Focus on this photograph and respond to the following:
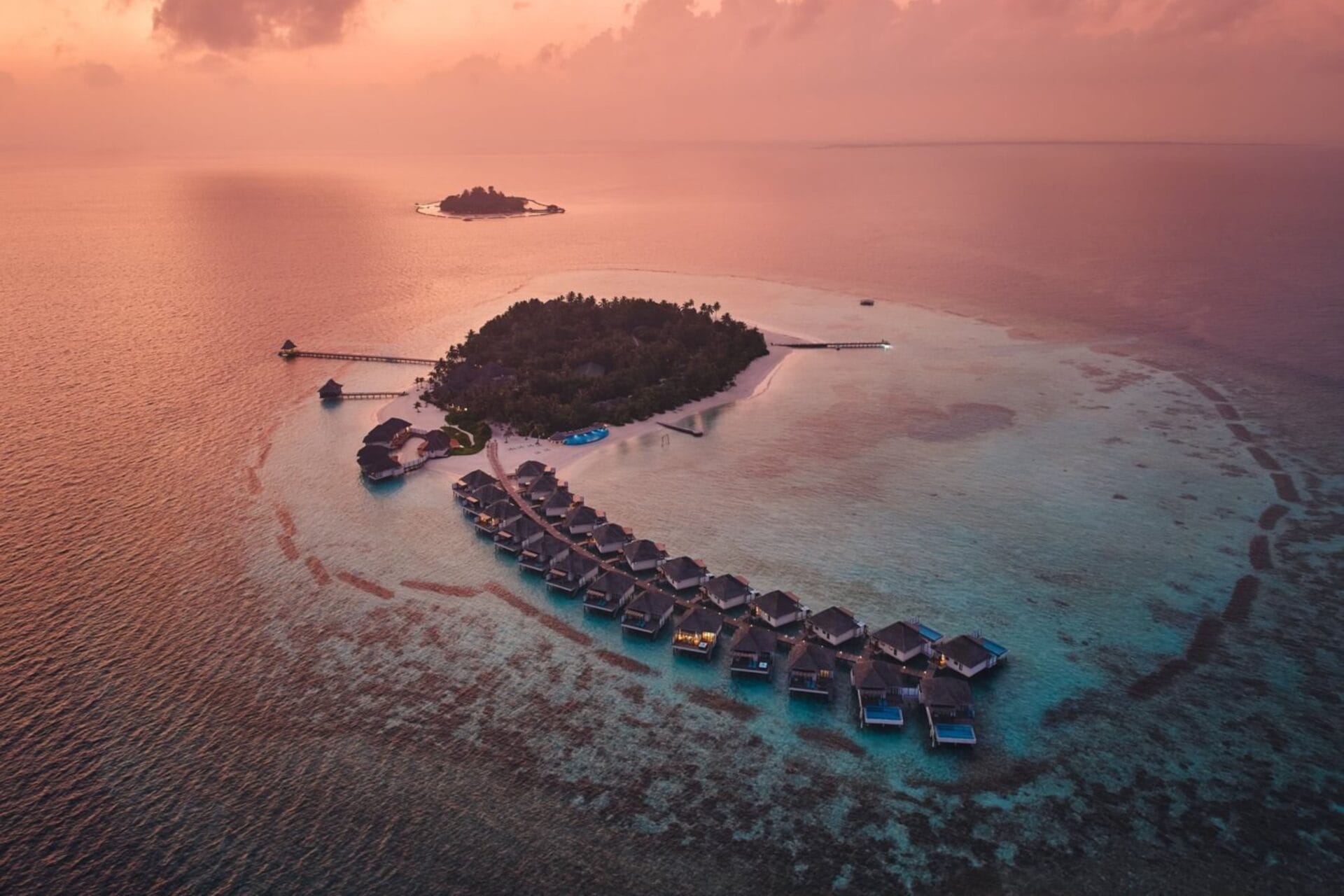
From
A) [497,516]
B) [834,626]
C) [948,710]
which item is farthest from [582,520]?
[948,710]

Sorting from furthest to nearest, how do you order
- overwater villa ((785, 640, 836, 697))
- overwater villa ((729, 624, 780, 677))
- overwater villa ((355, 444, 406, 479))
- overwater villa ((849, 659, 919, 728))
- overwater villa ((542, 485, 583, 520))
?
overwater villa ((355, 444, 406, 479)) < overwater villa ((542, 485, 583, 520)) < overwater villa ((729, 624, 780, 677)) < overwater villa ((785, 640, 836, 697)) < overwater villa ((849, 659, 919, 728))

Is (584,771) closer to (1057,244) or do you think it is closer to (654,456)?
(654,456)

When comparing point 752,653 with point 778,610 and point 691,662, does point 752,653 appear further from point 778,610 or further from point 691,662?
point 778,610

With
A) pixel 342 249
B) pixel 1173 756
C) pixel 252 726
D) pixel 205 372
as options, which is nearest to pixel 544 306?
pixel 205 372

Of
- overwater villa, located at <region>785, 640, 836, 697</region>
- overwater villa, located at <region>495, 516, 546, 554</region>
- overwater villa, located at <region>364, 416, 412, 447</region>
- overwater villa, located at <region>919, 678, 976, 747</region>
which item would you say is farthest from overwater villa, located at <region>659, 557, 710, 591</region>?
overwater villa, located at <region>364, 416, 412, 447</region>

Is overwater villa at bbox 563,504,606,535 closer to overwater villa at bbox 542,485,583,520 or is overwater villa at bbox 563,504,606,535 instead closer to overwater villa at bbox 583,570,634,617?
overwater villa at bbox 542,485,583,520

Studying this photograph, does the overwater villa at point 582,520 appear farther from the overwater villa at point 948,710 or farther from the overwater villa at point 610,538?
the overwater villa at point 948,710

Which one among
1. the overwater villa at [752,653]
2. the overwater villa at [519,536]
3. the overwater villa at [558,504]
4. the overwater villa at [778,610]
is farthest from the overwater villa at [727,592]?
the overwater villa at [558,504]
